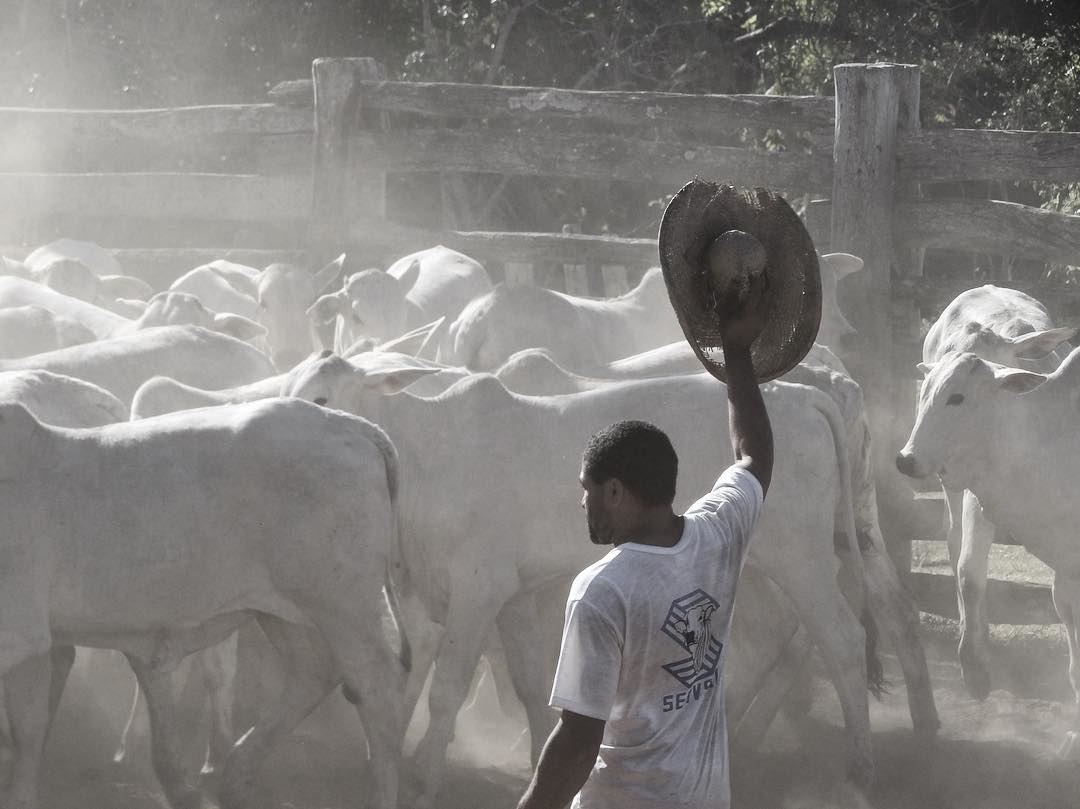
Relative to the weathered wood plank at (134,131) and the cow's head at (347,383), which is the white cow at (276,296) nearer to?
the weathered wood plank at (134,131)

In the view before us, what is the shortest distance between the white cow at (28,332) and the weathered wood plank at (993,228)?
484 cm

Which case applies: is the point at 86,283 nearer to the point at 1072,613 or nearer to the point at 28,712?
the point at 28,712

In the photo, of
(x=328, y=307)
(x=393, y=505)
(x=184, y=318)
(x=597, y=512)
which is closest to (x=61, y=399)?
(x=393, y=505)

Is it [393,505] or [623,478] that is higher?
[623,478]

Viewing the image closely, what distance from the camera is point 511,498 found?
6746mm

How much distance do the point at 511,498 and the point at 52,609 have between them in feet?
6.38

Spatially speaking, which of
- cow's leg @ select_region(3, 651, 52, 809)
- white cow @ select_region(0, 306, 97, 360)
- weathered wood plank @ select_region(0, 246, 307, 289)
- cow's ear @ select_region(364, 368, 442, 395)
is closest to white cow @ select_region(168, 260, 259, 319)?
weathered wood plank @ select_region(0, 246, 307, 289)

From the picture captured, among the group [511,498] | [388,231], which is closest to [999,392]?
[511,498]

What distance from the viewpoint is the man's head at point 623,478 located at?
3.33m

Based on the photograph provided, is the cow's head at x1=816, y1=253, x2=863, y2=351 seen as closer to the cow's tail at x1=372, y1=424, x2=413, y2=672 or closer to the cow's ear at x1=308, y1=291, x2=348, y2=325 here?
the cow's ear at x1=308, y1=291, x2=348, y2=325

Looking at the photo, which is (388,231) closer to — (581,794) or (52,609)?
(52,609)

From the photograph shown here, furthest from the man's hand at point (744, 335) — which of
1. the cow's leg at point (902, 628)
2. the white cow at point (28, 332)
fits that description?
the white cow at point (28, 332)

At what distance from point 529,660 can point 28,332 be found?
390 centimetres

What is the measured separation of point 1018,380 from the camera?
707 cm
